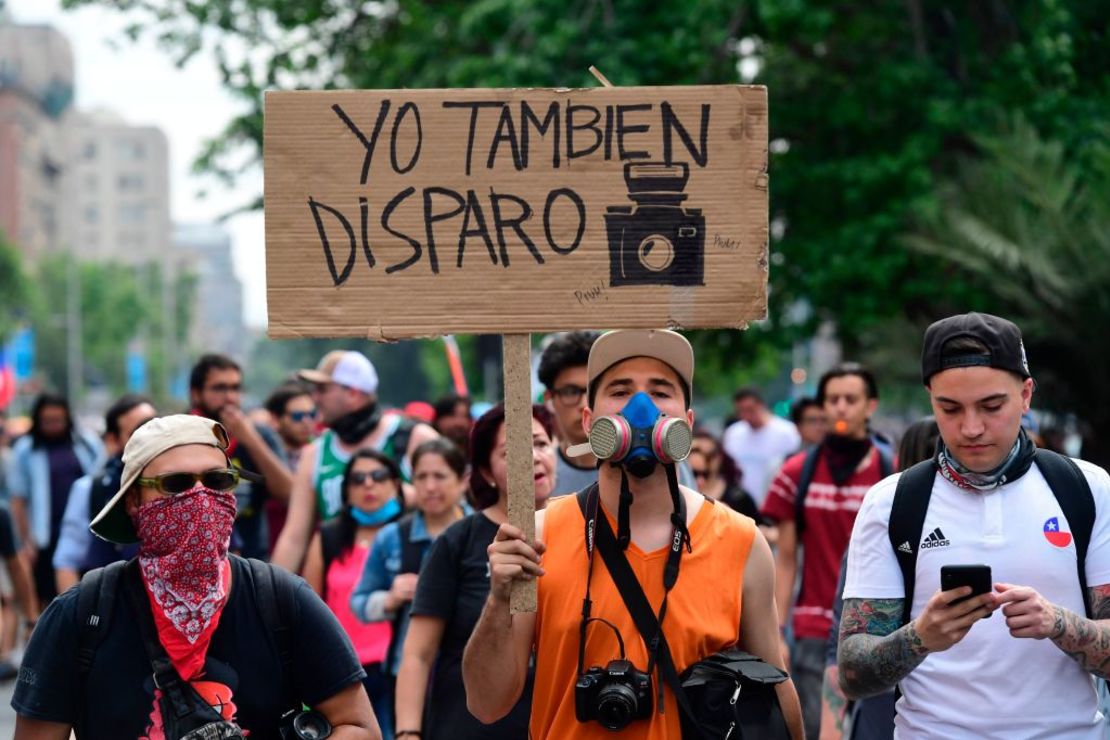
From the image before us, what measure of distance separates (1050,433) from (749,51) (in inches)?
197

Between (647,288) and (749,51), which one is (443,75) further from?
(647,288)

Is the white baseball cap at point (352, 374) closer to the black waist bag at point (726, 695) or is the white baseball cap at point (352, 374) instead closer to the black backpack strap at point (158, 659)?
the black backpack strap at point (158, 659)

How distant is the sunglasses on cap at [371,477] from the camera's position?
25.2ft

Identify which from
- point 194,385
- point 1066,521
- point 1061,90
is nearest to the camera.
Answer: point 1066,521

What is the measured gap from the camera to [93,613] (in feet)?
12.7

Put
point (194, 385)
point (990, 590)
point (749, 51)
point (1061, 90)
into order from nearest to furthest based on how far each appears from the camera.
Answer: point (990, 590), point (194, 385), point (1061, 90), point (749, 51)

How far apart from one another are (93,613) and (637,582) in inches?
47.1

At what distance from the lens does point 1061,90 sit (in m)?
16.7

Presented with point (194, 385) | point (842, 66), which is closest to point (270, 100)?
point (194, 385)

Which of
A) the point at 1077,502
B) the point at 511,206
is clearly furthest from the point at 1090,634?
the point at 511,206

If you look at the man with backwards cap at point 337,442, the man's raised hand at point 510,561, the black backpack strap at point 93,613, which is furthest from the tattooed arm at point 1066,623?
the man with backwards cap at point 337,442

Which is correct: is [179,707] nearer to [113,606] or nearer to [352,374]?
[113,606]

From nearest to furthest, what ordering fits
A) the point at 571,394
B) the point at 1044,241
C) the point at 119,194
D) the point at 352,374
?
the point at 571,394
the point at 352,374
the point at 1044,241
the point at 119,194

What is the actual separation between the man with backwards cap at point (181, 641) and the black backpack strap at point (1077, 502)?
1645 mm
